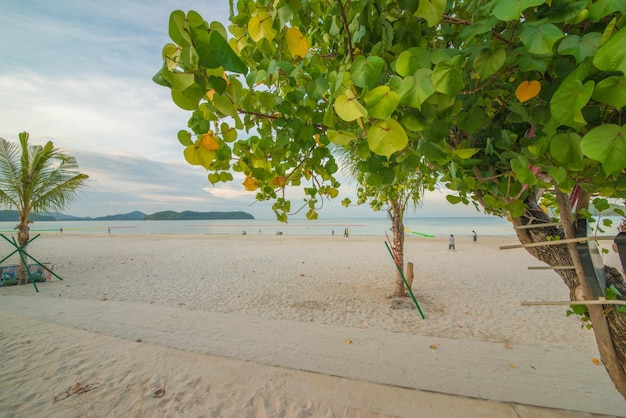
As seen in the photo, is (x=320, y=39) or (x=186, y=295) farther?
(x=186, y=295)

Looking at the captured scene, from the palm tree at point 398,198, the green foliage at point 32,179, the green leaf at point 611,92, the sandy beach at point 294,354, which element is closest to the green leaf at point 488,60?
the green leaf at point 611,92

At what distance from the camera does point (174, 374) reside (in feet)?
10.6

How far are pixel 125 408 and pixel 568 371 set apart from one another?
17.3ft

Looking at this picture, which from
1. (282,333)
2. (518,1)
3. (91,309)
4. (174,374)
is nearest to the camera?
(518,1)

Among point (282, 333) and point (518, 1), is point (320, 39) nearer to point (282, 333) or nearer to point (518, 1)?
point (518, 1)

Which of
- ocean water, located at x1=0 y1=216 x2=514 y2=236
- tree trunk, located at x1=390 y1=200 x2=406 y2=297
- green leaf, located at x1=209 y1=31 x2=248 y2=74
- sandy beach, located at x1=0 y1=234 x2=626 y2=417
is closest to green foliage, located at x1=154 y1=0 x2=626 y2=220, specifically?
green leaf, located at x1=209 y1=31 x2=248 y2=74

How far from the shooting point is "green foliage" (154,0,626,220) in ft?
1.90

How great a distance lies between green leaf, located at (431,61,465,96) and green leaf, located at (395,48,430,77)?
0.06m

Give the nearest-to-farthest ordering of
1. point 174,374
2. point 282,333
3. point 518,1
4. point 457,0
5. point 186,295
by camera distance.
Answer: point 518,1 < point 457,0 < point 174,374 < point 282,333 < point 186,295

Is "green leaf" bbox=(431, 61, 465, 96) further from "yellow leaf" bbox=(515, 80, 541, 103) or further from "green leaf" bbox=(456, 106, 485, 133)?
"green leaf" bbox=(456, 106, 485, 133)

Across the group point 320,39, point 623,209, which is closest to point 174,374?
point 320,39

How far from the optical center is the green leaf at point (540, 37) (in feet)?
1.99

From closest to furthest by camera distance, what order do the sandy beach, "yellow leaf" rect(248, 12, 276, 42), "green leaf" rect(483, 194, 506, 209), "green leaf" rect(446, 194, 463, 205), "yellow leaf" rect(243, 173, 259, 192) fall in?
"yellow leaf" rect(248, 12, 276, 42) → "yellow leaf" rect(243, 173, 259, 192) → "green leaf" rect(483, 194, 506, 209) → "green leaf" rect(446, 194, 463, 205) → the sandy beach

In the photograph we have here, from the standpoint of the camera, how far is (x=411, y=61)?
68 cm
